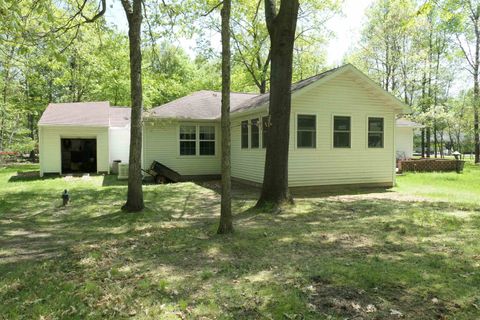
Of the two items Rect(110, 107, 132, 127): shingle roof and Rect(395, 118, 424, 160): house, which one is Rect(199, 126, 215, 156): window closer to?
Rect(110, 107, 132, 127): shingle roof

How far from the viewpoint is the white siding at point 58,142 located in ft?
58.3

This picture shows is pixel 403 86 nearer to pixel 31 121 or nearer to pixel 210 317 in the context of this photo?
pixel 210 317

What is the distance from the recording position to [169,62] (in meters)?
38.1

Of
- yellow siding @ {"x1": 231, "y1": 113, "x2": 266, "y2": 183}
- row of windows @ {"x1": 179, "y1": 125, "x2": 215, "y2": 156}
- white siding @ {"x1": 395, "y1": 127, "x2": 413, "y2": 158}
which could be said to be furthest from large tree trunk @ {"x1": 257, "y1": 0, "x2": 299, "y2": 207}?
white siding @ {"x1": 395, "y1": 127, "x2": 413, "y2": 158}

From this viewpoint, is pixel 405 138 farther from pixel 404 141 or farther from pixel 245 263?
pixel 245 263

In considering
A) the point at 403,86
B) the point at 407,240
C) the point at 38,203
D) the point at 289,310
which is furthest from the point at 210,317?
the point at 403,86

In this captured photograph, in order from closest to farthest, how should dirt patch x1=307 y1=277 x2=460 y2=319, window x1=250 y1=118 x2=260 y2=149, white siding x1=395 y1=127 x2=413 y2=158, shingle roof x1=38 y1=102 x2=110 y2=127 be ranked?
dirt patch x1=307 y1=277 x2=460 y2=319 → window x1=250 y1=118 x2=260 y2=149 → shingle roof x1=38 y1=102 x2=110 y2=127 → white siding x1=395 y1=127 x2=413 y2=158

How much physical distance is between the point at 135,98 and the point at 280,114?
364 cm

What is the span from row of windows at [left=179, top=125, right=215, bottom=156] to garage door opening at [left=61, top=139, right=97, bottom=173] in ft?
23.8

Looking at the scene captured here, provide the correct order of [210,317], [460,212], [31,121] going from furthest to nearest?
1. [31,121]
2. [460,212]
3. [210,317]

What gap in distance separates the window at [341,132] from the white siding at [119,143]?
44.2 feet

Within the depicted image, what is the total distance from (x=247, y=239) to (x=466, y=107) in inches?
1309

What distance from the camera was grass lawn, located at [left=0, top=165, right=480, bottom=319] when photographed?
3.37 m

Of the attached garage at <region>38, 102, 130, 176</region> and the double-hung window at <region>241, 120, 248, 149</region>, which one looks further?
the attached garage at <region>38, 102, 130, 176</region>
